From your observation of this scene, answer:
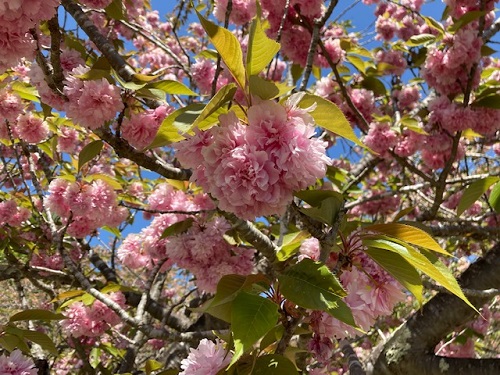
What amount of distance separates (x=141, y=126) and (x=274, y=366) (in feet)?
3.25

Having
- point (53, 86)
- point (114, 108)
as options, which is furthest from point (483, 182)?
point (53, 86)

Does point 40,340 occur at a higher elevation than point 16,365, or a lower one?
higher

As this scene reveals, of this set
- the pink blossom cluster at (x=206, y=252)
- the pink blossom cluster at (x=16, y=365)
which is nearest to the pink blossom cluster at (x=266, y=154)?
the pink blossom cluster at (x=206, y=252)

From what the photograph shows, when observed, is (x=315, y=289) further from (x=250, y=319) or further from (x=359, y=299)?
(x=359, y=299)

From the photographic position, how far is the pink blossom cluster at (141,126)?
1572 millimetres

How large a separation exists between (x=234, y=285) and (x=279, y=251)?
1.70 feet

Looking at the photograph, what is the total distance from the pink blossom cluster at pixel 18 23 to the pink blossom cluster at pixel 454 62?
221 centimetres

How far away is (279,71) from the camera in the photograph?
4.21m

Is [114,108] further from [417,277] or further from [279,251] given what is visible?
[417,277]

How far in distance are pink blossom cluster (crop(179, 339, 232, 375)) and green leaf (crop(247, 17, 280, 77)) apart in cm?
63

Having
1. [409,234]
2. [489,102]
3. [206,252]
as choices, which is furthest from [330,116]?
[489,102]

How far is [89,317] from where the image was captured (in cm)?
250

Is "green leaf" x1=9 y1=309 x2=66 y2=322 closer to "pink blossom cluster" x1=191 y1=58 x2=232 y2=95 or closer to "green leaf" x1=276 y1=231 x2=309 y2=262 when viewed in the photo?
"green leaf" x1=276 y1=231 x2=309 y2=262

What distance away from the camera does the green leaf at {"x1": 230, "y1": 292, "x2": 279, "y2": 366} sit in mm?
751
